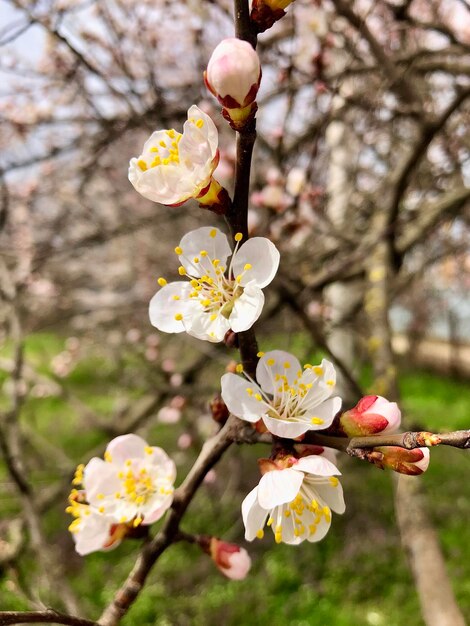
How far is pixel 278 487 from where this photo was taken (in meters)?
0.64

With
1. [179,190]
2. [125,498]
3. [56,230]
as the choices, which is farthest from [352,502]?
[179,190]

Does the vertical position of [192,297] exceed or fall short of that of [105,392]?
it exceeds it

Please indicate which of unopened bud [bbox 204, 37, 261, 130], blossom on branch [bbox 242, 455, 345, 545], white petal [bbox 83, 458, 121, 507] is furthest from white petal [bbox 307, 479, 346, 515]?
unopened bud [bbox 204, 37, 261, 130]

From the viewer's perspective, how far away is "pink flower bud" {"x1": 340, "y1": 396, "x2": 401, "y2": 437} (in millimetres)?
650

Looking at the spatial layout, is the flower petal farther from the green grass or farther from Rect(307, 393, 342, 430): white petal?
the green grass

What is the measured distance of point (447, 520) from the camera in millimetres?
3609

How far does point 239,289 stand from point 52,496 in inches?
76.6

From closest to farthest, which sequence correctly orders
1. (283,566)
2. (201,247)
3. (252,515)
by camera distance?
(252,515), (201,247), (283,566)

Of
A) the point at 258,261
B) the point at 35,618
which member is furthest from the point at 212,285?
the point at 35,618

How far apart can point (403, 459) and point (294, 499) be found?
0.20 metres

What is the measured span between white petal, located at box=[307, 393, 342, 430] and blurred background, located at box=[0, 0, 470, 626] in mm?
663

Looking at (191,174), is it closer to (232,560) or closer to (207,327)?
(207,327)

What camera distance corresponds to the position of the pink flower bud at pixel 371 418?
0.65 meters

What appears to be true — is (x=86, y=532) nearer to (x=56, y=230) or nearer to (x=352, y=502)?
(x=56, y=230)
